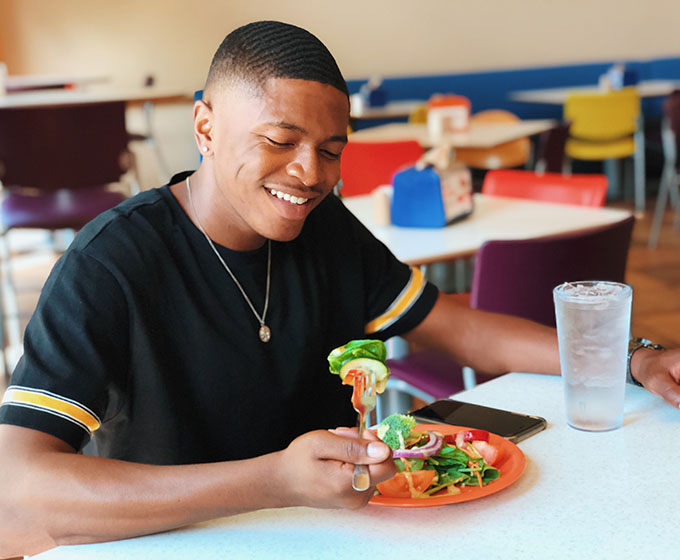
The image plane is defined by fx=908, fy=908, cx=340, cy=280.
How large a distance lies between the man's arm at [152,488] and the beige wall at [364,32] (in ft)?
24.1

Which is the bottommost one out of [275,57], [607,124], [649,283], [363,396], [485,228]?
[649,283]

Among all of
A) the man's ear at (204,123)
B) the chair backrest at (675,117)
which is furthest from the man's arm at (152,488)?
the chair backrest at (675,117)

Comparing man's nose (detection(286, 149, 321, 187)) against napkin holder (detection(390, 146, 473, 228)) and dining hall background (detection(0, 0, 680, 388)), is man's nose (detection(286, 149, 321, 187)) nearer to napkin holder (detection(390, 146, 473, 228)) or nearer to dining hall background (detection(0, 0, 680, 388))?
napkin holder (detection(390, 146, 473, 228))

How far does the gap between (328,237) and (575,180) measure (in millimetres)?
1901

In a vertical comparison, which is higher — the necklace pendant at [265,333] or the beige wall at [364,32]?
the beige wall at [364,32]

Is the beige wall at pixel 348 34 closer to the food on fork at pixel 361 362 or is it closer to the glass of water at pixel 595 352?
the glass of water at pixel 595 352

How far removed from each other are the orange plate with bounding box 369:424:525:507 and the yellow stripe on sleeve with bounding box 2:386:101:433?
0.36 m

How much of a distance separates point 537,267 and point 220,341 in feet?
3.45

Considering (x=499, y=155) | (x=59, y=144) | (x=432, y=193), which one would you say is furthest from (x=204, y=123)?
(x=499, y=155)

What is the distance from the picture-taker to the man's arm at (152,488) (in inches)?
34.9

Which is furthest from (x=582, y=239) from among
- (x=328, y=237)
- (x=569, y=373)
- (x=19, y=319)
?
(x=19, y=319)

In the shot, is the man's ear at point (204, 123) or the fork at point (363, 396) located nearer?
the fork at point (363, 396)

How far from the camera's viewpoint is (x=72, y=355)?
1062mm

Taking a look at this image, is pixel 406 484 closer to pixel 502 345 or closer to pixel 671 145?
pixel 502 345
